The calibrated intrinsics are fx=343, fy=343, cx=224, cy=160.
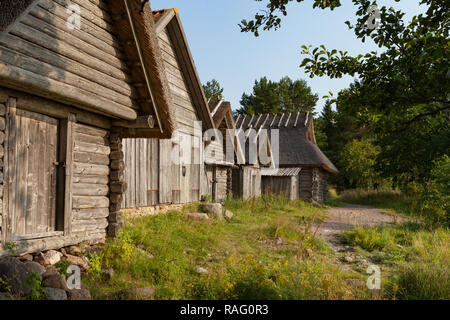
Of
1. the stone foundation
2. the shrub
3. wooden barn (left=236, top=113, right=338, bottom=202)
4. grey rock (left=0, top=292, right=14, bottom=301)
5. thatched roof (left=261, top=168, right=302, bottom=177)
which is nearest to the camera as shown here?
grey rock (left=0, top=292, right=14, bottom=301)

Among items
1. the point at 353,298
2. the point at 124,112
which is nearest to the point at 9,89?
the point at 124,112

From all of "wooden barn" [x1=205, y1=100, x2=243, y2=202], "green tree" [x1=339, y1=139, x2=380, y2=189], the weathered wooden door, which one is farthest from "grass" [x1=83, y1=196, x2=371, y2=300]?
"green tree" [x1=339, y1=139, x2=380, y2=189]

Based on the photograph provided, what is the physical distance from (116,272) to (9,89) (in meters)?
2.93

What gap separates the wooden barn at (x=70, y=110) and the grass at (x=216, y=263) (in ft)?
2.80

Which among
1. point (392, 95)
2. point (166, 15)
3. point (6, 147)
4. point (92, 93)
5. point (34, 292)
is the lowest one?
point (34, 292)

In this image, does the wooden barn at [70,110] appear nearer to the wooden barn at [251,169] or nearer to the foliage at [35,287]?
the foliage at [35,287]

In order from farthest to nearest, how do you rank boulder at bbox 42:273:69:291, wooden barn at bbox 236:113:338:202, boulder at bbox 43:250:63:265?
1. wooden barn at bbox 236:113:338:202
2. boulder at bbox 43:250:63:265
3. boulder at bbox 42:273:69:291

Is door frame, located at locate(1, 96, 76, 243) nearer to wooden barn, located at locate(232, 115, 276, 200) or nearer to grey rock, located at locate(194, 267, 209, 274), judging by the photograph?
grey rock, located at locate(194, 267, 209, 274)

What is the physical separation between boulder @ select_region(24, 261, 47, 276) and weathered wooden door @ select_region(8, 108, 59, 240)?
0.40 meters

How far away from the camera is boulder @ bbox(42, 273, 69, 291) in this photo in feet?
13.4

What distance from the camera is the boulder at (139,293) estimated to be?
13.9 feet

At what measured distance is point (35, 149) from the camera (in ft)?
16.3

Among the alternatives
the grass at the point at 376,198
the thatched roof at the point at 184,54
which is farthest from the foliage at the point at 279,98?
the thatched roof at the point at 184,54
